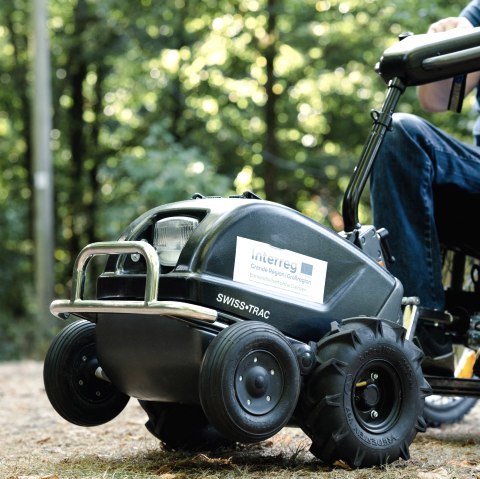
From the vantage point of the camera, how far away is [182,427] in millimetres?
3000

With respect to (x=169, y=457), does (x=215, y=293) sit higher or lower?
higher

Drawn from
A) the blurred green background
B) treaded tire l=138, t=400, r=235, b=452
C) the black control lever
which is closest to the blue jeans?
the black control lever

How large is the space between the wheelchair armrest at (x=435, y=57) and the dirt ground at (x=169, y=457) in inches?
47.7

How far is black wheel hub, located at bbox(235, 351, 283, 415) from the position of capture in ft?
7.76

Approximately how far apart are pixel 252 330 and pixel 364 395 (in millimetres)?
453

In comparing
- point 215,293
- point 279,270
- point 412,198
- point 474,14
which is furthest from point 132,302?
point 474,14

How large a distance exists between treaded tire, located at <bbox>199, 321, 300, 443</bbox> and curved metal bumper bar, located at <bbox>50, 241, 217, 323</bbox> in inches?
4.0

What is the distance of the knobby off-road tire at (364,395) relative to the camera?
2.52m

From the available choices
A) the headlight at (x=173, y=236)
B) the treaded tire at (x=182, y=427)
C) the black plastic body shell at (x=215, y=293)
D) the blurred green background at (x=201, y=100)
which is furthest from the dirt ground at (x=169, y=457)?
the blurred green background at (x=201, y=100)

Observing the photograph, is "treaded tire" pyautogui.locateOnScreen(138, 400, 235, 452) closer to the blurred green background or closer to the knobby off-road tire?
the knobby off-road tire

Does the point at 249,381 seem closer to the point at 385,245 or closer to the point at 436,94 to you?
the point at 385,245

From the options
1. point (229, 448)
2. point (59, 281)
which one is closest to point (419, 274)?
point (229, 448)

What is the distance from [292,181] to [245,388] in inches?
486

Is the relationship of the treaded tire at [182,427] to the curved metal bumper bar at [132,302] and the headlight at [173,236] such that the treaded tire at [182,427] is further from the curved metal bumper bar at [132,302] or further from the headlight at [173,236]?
the headlight at [173,236]
